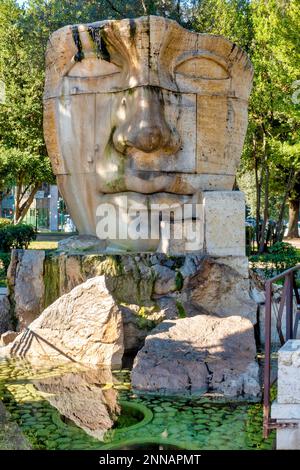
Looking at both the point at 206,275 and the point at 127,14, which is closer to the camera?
the point at 206,275

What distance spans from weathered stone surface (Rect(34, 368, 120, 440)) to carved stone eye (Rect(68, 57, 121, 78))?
4.94 metres

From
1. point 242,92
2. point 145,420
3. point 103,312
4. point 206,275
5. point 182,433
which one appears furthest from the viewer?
point 242,92

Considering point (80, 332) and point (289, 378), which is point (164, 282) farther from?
point (289, 378)

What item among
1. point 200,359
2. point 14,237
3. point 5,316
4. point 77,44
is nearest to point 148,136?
point 77,44

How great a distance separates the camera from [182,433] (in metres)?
4.80

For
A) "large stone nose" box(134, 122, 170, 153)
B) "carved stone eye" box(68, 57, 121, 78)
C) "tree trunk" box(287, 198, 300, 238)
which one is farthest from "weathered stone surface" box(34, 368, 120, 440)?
"tree trunk" box(287, 198, 300, 238)

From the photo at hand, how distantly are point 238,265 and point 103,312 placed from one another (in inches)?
90.0

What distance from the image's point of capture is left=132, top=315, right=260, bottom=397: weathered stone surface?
19.5ft

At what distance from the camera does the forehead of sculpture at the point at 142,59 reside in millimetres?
8773

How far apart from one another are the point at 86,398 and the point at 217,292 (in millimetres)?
2867

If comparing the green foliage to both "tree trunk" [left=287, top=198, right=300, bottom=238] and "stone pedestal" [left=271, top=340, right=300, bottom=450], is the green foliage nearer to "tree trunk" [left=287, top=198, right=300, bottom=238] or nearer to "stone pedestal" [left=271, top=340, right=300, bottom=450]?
"stone pedestal" [left=271, top=340, right=300, bottom=450]

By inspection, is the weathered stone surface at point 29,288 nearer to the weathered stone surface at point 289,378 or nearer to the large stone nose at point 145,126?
the large stone nose at point 145,126
